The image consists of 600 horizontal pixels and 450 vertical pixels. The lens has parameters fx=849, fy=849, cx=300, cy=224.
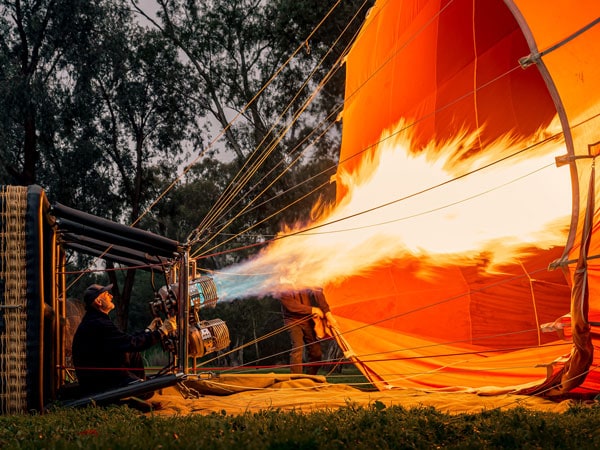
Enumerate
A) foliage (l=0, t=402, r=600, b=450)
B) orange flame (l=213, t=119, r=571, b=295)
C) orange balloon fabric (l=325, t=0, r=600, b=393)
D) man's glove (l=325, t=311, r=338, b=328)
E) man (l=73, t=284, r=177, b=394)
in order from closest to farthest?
foliage (l=0, t=402, r=600, b=450) → man (l=73, t=284, r=177, b=394) → orange flame (l=213, t=119, r=571, b=295) → orange balloon fabric (l=325, t=0, r=600, b=393) → man's glove (l=325, t=311, r=338, b=328)

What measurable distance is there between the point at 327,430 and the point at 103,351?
2951mm

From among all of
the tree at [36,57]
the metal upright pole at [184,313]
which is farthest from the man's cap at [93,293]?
the tree at [36,57]

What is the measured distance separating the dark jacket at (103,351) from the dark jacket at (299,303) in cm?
290

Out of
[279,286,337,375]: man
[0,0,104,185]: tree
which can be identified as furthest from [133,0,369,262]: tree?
[279,286,337,375]: man

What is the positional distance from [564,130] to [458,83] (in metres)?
3.43

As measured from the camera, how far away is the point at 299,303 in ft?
32.1

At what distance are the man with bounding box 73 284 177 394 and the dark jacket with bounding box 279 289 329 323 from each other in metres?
2.74

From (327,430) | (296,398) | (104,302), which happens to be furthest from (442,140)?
(327,430)

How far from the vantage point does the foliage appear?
4.25 m

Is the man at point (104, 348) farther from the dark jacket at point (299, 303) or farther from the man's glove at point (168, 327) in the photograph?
the dark jacket at point (299, 303)

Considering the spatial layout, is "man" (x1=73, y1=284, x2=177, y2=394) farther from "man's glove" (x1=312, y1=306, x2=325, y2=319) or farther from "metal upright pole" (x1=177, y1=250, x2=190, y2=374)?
"man's glove" (x1=312, y1=306, x2=325, y2=319)

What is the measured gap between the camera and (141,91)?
22125mm

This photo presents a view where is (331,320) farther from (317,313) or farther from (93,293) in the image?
(93,293)

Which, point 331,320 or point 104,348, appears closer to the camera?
point 104,348
